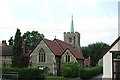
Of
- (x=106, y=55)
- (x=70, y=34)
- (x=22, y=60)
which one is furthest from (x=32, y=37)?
(x=106, y=55)

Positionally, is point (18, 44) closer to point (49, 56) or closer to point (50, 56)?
point (49, 56)

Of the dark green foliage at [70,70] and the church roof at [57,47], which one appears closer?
the dark green foliage at [70,70]

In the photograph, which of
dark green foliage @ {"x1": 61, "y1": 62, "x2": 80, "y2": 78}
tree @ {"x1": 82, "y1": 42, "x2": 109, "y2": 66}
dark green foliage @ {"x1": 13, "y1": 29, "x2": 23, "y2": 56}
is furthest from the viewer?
tree @ {"x1": 82, "y1": 42, "x2": 109, "y2": 66}

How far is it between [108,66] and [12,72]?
1932 centimetres

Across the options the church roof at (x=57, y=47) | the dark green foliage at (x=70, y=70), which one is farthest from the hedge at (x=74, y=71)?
the church roof at (x=57, y=47)

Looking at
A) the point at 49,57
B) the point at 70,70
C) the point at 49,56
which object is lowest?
the point at 70,70

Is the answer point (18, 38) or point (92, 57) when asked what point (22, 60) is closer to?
point (18, 38)

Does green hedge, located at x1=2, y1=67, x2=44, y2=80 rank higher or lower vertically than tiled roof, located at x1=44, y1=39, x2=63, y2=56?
lower

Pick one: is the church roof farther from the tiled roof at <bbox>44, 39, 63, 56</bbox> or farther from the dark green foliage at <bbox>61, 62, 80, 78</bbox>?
the dark green foliage at <bbox>61, 62, 80, 78</bbox>

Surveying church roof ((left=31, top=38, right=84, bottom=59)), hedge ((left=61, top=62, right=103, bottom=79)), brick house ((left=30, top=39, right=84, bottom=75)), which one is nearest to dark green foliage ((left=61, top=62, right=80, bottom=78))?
hedge ((left=61, top=62, right=103, bottom=79))

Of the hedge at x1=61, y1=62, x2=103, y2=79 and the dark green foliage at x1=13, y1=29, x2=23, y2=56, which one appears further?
the dark green foliage at x1=13, y1=29, x2=23, y2=56

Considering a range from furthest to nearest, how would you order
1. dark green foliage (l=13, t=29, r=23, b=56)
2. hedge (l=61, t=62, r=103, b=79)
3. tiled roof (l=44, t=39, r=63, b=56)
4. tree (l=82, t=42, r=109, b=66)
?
tree (l=82, t=42, r=109, b=66) → tiled roof (l=44, t=39, r=63, b=56) → dark green foliage (l=13, t=29, r=23, b=56) → hedge (l=61, t=62, r=103, b=79)

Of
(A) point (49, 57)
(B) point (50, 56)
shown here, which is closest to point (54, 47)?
(B) point (50, 56)

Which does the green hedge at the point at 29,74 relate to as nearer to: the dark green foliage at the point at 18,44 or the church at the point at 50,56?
the dark green foliage at the point at 18,44
